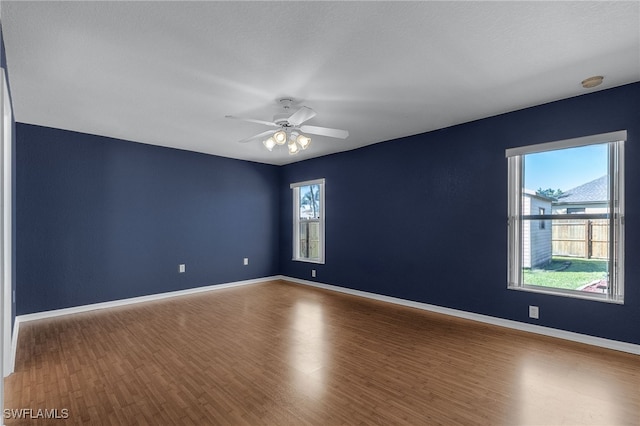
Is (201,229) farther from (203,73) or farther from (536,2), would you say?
(536,2)

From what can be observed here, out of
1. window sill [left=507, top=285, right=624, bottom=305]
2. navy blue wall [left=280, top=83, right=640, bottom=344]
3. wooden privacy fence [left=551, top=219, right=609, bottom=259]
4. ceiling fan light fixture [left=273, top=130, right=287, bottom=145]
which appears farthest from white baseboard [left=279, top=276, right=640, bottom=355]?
ceiling fan light fixture [left=273, top=130, right=287, bottom=145]

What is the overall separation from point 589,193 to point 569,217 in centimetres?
30

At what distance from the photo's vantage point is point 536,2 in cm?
184

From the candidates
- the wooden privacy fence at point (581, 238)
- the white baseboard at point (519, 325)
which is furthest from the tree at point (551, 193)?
the white baseboard at point (519, 325)

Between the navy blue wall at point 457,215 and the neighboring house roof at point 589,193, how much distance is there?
190mm

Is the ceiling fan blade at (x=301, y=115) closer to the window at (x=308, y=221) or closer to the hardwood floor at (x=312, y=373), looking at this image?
the hardwood floor at (x=312, y=373)

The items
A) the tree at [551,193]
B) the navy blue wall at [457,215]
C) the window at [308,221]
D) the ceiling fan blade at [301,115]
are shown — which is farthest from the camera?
the window at [308,221]

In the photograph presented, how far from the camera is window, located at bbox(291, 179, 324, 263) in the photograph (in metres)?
6.21

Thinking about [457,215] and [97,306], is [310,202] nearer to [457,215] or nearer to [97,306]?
[457,215]

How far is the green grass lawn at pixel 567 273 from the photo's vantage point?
320cm

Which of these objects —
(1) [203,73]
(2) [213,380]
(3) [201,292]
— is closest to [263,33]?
(1) [203,73]

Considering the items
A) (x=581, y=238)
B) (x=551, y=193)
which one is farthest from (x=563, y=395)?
(x=551, y=193)

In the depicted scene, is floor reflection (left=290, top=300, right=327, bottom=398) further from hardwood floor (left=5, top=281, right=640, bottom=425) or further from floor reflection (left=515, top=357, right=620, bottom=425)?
floor reflection (left=515, top=357, right=620, bottom=425)

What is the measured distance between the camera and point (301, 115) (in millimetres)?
3012
